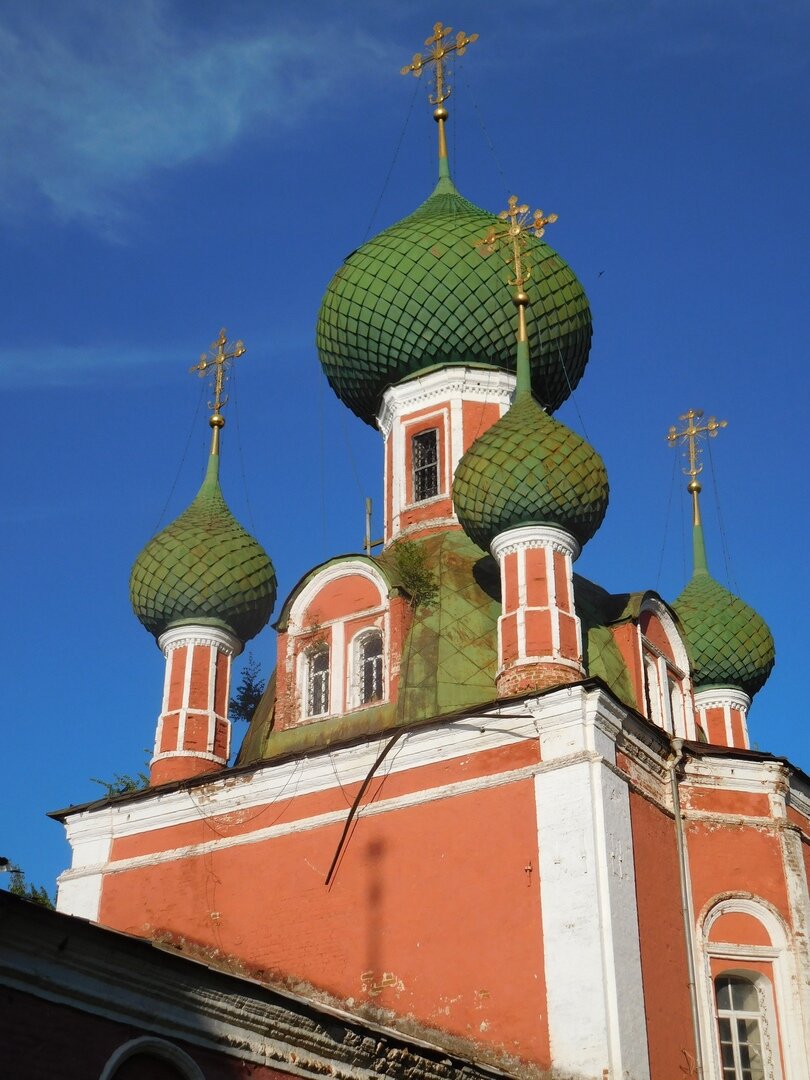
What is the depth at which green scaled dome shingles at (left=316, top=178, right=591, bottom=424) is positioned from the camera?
624 inches

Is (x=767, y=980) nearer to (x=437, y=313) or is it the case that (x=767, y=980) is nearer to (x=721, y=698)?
(x=721, y=698)

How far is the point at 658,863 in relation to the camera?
11508 millimetres

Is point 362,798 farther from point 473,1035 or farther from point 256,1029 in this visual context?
point 256,1029

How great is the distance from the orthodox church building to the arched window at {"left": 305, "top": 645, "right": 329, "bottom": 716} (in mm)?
28

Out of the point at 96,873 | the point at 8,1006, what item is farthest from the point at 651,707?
the point at 8,1006

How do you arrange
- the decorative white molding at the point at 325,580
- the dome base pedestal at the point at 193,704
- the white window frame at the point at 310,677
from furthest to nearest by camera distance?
the decorative white molding at the point at 325,580 < the dome base pedestal at the point at 193,704 < the white window frame at the point at 310,677

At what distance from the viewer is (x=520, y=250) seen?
580 inches

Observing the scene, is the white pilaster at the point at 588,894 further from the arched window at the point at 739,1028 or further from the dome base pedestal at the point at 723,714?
the dome base pedestal at the point at 723,714

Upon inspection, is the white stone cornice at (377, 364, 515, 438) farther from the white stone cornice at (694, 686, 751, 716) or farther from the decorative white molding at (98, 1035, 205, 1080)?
the decorative white molding at (98, 1035, 205, 1080)

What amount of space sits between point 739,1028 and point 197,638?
572 cm

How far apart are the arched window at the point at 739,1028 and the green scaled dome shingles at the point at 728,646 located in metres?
4.18

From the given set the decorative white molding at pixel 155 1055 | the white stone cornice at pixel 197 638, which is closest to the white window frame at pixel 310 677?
the white stone cornice at pixel 197 638

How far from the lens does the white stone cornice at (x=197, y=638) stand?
14.1 meters

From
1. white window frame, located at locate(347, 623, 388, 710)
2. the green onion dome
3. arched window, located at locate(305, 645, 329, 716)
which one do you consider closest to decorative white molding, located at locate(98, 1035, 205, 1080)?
white window frame, located at locate(347, 623, 388, 710)
